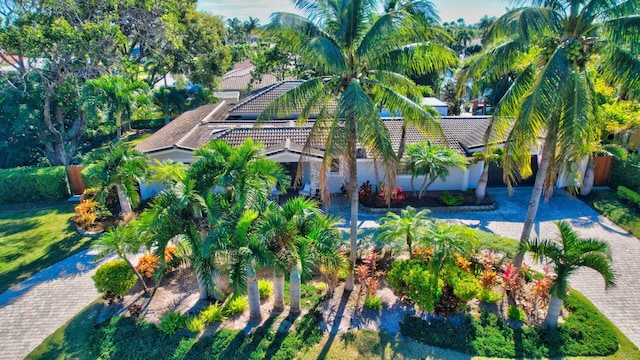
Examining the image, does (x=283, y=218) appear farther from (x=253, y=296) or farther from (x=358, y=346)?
(x=358, y=346)

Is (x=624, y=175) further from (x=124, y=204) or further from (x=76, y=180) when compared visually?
(x=76, y=180)

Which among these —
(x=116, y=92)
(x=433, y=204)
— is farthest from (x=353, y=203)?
(x=116, y=92)

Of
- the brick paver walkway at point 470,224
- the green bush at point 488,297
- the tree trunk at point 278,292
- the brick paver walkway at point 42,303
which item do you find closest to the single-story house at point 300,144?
the brick paver walkway at point 470,224

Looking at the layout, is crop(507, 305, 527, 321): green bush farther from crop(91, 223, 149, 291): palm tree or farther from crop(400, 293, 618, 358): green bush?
crop(91, 223, 149, 291): palm tree

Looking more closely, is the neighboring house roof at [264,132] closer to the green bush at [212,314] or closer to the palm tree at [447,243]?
the palm tree at [447,243]

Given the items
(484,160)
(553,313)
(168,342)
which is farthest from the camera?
(484,160)

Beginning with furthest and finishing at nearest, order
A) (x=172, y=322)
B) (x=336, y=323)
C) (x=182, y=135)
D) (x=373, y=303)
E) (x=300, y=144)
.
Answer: (x=182, y=135), (x=300, y=144), (x=373, y=303), (x=336, y=323), (x=172, y=322)

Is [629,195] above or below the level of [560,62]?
below
